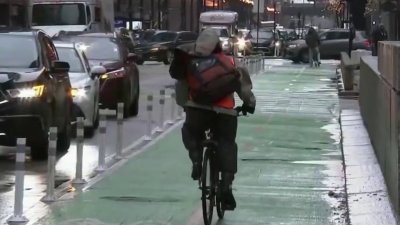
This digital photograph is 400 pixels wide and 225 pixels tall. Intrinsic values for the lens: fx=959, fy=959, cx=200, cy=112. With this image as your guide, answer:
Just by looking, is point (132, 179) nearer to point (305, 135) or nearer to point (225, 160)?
point (225, 160)

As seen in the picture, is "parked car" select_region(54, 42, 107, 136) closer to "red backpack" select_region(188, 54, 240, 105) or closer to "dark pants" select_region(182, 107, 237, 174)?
"dark pants" select_region(182, 107, 237, 174)

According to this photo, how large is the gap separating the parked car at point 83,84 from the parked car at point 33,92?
173 cm

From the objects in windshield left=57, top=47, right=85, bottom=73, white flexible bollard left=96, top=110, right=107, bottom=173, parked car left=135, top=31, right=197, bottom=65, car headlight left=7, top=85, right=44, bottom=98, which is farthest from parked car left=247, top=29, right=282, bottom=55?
white flexible bollard left=96, top=110, right=107, bottom=173

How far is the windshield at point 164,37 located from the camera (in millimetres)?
49856

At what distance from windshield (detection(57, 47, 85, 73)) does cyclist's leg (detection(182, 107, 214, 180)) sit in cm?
862

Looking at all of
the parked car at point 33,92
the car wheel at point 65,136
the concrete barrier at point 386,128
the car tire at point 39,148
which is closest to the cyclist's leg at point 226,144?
the concrete barrier at point 386,128

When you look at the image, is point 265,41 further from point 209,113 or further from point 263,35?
point 209,113

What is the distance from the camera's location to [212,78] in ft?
26.7

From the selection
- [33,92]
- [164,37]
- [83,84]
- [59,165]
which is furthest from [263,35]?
[33,92]

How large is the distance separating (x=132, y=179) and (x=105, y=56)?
9160 mm

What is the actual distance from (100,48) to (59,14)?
626 inches

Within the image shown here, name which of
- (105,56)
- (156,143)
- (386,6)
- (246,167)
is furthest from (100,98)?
(246,167)

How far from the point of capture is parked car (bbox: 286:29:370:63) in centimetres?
4684

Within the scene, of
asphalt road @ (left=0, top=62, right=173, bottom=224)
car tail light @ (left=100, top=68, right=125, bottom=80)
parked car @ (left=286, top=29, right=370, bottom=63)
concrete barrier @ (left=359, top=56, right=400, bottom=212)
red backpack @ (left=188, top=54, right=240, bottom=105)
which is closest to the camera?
red backpack @ (left=188, top=54, right=240, bottom=105)
